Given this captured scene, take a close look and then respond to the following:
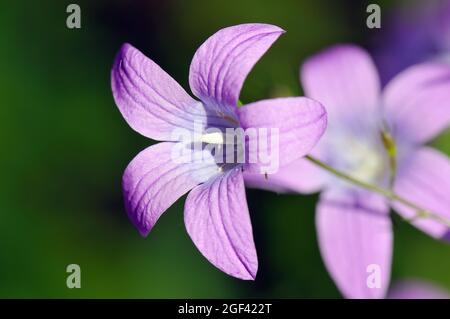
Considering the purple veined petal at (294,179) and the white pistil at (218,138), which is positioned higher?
the white pistil at (218,138)

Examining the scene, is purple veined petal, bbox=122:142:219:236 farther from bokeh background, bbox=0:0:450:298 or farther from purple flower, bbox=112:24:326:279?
bokeh background, bbox=0:0:450:298

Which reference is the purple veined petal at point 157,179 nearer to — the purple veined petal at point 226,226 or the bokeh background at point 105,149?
the purple veined petal at point 226,226

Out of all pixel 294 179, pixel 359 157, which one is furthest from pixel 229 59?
pixel 359 157

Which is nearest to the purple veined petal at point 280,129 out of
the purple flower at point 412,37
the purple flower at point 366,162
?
the purple flower at point 366,162

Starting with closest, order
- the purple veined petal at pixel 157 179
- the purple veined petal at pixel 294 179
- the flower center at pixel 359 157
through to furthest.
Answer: the purple veined petal at pixel 157 179
the purple veined petal at pixel 294 179
the flower center at pixel 359 157

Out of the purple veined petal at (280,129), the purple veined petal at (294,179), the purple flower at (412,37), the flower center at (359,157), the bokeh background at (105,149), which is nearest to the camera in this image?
the purple veined petal at (280,129)

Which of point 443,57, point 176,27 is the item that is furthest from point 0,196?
point 443,57

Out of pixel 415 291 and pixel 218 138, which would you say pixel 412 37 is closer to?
pixel 415 291
